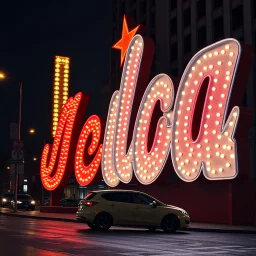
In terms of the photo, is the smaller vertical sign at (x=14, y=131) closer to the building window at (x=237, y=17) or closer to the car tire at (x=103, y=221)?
the car tire at (x=103, y=221)

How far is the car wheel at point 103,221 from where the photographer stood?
1983 centimetres

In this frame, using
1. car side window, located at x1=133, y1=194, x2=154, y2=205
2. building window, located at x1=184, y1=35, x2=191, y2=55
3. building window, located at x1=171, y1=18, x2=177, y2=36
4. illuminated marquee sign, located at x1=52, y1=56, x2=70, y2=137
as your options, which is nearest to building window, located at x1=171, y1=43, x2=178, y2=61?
building window, located at x1=171, y1=18, x2=177, y2=36

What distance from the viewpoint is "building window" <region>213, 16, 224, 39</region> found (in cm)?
4506

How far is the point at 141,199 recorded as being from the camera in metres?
20.4

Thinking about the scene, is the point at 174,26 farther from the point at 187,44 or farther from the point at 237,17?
the point at 237,17

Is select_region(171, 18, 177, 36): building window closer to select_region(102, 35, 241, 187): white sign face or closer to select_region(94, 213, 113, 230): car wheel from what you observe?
select_region(102, 35, 241, 187): white sign face

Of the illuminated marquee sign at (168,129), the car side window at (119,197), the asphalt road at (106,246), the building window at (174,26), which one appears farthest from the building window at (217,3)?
the asphalt road at (106,246)

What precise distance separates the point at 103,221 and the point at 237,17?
2812cm

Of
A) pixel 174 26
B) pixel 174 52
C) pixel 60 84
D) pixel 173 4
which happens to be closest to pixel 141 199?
pixel 60 84

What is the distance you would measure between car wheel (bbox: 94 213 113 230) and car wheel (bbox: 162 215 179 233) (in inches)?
81.1

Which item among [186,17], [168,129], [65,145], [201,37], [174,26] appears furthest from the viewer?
[174,26]

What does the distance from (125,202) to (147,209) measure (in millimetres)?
894

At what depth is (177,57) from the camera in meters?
52.3

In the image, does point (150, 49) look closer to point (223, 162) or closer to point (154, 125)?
point (154, 125)
